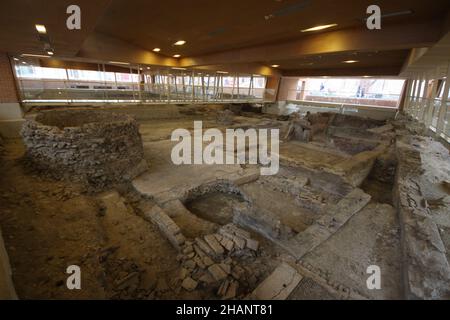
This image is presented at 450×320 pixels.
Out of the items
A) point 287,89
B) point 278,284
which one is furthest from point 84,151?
point 287,89

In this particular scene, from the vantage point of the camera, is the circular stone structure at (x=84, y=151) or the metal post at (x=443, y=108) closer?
the circular stone structure at (x=84, y=151)

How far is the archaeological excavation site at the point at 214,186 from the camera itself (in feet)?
8.50

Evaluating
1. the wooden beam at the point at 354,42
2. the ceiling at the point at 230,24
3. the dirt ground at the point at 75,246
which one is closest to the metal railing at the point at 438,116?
the ceiling at the point at 230,24

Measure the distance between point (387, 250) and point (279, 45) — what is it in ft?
26.8

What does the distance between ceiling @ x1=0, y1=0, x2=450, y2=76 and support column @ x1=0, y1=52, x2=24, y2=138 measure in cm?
70

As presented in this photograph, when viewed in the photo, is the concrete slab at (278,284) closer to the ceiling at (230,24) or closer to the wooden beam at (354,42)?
the ceiling at (230,24)

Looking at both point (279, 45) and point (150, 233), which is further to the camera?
point (279, 45)

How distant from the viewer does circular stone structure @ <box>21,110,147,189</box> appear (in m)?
4.74

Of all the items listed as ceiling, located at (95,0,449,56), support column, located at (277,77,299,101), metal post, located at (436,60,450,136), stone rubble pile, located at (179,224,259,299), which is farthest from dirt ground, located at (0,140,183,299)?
support column, located at (277,77,299,101)

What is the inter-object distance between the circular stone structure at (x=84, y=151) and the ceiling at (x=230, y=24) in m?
2.08

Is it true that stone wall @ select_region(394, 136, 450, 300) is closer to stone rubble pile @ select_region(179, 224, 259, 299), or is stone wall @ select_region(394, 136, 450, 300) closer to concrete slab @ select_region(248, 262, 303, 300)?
concrete slab @ select_region(248, 262, 303, 300)

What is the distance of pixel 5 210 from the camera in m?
3.54
